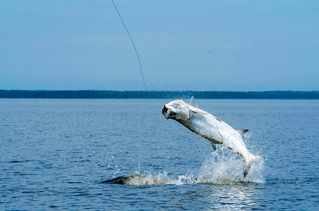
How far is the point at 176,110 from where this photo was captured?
1571 cm

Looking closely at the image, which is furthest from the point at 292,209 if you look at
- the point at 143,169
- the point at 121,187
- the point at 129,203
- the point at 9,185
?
the point at 9,185

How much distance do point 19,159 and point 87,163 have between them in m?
5.81

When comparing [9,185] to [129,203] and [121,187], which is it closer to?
[121,187]

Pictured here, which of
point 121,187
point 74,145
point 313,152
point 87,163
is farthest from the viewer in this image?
point 74,145

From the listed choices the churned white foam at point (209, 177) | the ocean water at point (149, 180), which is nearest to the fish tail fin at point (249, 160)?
the ocean water at point (149, 180)

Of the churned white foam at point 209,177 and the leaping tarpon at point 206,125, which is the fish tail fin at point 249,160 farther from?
the churned white foam at point 209,177

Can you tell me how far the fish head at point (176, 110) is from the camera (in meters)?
15.4

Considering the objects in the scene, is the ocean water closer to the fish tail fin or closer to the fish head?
the fish tail fin

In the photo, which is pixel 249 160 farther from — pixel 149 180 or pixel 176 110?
pixel 149 180

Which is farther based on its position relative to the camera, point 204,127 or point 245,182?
point 245,182

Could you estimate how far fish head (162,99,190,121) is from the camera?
50.5 feet

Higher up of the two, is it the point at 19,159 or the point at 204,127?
the point at 204,127

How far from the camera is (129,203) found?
18781mm

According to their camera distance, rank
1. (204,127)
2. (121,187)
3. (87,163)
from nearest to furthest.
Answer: (204,127)
(121,187)
(87,163)
